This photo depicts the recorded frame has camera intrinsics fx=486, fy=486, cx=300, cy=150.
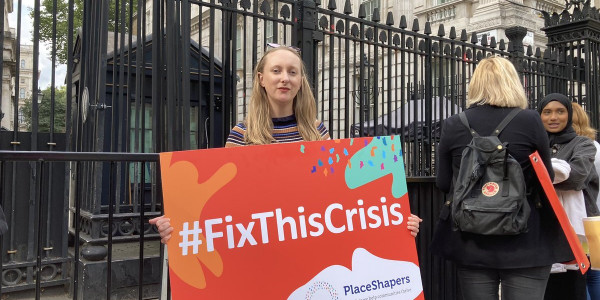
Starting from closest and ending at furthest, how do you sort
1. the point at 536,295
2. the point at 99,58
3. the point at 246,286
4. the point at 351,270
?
the point at 246,286 → the point at 351,270 → the point at 536,295 → the point at 99,58

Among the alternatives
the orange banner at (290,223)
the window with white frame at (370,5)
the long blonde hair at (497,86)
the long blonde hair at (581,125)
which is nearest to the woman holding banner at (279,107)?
the orange banner at (290,223)

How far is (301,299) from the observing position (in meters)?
2.21

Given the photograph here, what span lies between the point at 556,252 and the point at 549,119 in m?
1.46

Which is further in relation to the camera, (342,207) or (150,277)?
(150,277)

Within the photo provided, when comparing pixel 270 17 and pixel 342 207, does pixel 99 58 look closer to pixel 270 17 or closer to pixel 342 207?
pixel 270 17

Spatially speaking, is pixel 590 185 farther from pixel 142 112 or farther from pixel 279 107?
pixel 142 112

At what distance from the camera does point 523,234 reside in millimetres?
2740

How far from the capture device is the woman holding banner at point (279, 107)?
7.88ft


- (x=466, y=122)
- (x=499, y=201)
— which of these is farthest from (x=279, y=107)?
(x=499, y=201)

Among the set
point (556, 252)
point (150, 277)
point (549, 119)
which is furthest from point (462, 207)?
point (150, 277)

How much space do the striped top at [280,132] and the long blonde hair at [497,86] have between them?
1187 mm

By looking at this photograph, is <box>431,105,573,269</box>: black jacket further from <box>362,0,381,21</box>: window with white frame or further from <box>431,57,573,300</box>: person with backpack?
<box>362,0,381,21</box>: window with white frame

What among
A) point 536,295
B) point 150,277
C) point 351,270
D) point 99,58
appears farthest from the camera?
point 150,277

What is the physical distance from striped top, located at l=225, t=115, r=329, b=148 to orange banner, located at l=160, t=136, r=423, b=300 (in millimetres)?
192
